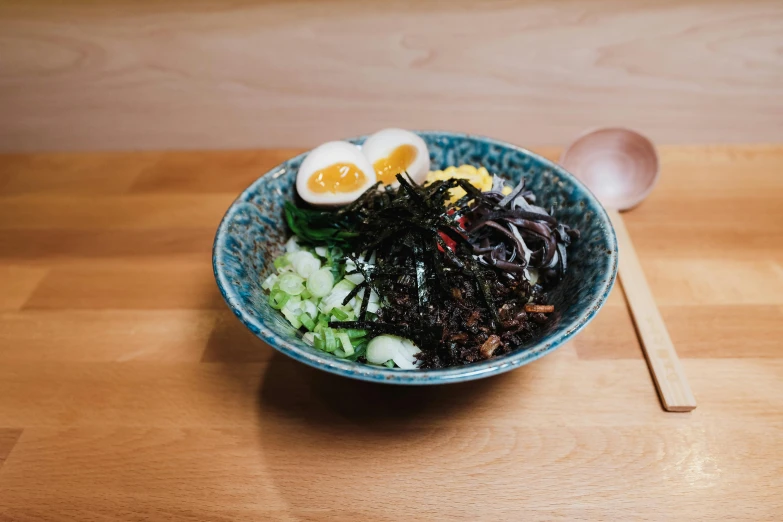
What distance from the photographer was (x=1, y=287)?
60.6 inches

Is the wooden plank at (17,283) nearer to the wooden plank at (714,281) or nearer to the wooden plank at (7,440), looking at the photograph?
the wooden plank at (7,440)

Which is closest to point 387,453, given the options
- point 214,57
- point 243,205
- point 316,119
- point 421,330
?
point 421,330

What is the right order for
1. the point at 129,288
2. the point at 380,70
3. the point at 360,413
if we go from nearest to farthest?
1. the point at 360,413
2. the point at 129,288
3. the point at 380,70

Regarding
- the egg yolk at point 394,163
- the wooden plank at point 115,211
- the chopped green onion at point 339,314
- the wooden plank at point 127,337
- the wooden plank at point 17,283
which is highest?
the egg yolk at point 394,163

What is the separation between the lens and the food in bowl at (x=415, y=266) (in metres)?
1.02

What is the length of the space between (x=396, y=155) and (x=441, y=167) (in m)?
0.16

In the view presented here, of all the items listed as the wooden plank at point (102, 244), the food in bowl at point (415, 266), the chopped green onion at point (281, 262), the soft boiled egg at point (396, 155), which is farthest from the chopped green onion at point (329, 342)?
the wooden plank at point (102, 244)

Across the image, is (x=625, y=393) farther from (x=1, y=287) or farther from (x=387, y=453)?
(x=1, y=287)

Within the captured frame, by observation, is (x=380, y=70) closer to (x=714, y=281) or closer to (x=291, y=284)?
(x=291, y=284)

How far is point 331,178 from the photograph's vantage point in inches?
49.5

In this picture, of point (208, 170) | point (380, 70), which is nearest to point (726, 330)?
point (380, 70)

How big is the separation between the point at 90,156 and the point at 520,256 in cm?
194

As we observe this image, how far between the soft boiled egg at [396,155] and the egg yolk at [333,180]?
0.33 feet

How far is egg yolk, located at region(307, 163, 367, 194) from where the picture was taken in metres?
1.26
